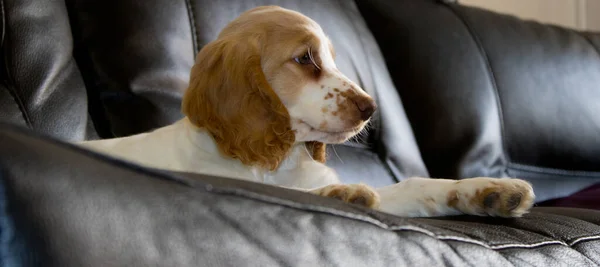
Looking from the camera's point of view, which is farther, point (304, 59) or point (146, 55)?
point (146, 55)

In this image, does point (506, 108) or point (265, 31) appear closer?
point (265, 31)

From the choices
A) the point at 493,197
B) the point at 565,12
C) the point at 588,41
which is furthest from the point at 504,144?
the point at 565,12

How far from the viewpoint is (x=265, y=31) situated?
4.52ft

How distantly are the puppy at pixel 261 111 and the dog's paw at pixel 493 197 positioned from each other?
28 cm

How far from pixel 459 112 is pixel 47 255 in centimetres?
183

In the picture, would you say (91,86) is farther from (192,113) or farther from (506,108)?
(506,108)

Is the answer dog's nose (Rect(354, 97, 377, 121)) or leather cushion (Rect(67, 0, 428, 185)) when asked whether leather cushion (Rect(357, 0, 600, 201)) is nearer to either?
leather cushion (Rect(67, 0, 428, 185))

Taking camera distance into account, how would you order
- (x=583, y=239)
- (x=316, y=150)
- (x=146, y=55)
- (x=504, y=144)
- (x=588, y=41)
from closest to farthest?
(x=583, y=239)
(x=316, y=150)
(x=146, y=55)
(x=504, y=144)
(x=588, y=41)

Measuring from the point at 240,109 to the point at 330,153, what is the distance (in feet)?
1.85

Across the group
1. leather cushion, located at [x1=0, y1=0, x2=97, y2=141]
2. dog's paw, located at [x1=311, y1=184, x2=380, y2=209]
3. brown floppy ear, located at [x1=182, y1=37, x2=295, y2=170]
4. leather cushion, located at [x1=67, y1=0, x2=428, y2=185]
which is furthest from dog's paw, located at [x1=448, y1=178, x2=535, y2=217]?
leather cushion, located at [x1=0, y1=0, x2=97, y2=141]

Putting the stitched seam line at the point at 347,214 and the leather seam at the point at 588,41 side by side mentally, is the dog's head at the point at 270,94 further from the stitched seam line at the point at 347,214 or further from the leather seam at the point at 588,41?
the leather seam at the point at 588,41

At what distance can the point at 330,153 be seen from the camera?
180 centimetres

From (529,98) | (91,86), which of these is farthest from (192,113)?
(529,98)

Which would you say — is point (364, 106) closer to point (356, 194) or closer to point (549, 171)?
point (356, 194)
